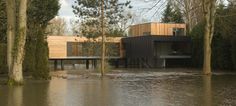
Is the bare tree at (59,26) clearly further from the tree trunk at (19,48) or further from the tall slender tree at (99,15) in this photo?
the tree trunk at (19,48)

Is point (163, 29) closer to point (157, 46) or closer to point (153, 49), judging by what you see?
point (157, 46)

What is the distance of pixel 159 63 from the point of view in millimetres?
50250

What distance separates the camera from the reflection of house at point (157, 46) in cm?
4864

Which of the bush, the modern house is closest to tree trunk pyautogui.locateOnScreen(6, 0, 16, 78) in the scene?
the bush

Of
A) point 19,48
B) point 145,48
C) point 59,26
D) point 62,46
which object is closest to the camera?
point 19,48

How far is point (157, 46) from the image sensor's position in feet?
167

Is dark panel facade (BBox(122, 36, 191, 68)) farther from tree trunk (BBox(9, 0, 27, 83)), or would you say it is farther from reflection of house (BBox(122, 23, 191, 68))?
tree trunk (BBox(9, 0, 27, 83))

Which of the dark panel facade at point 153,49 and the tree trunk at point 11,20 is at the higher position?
the tree trunk at point 11,20

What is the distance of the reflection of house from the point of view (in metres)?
48.6

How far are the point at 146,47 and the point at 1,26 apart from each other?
20297 millimetres

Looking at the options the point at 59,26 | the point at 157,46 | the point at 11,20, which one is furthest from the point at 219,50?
the point at 59,26

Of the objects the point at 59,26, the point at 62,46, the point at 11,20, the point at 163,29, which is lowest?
the point at 62,46

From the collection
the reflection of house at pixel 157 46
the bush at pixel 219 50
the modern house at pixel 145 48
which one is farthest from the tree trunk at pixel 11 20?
the reflection of house at pixel 157 46

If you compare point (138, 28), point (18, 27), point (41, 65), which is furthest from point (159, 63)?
point (18, 27)
